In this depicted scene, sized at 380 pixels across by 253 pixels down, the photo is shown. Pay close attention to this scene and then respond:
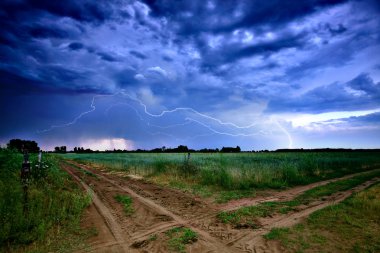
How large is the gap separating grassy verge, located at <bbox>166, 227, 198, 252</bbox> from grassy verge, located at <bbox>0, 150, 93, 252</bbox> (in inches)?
86.2

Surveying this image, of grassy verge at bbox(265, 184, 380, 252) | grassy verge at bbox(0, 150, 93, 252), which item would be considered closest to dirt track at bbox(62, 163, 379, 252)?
grassy verge at bbox(265, 184, 380, 252)

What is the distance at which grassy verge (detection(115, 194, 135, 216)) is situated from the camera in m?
8.57

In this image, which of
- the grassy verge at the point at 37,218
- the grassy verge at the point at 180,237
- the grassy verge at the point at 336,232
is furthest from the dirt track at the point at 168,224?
the grassy verge at the point at 37,218

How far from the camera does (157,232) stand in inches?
257

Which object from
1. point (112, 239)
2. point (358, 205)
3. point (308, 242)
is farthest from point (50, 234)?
point (358, 205)

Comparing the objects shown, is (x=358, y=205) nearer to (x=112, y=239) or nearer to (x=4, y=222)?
(x=112, y=239)

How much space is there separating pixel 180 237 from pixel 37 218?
13.4ft

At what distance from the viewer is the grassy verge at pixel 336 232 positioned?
18.5 feet

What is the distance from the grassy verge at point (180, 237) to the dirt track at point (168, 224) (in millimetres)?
138

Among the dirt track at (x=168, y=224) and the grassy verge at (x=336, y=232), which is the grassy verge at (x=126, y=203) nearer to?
the dirt track at (x=168, y=224)

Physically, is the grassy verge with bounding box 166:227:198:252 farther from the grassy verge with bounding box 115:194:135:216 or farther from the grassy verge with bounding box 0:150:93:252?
the grassy verge with bounding box 115:194:135:216

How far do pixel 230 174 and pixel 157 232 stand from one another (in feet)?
30.4

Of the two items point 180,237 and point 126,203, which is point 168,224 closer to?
point 180,237

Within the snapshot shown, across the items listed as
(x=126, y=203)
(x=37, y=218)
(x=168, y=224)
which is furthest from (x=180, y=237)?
(x=126, y=203)
